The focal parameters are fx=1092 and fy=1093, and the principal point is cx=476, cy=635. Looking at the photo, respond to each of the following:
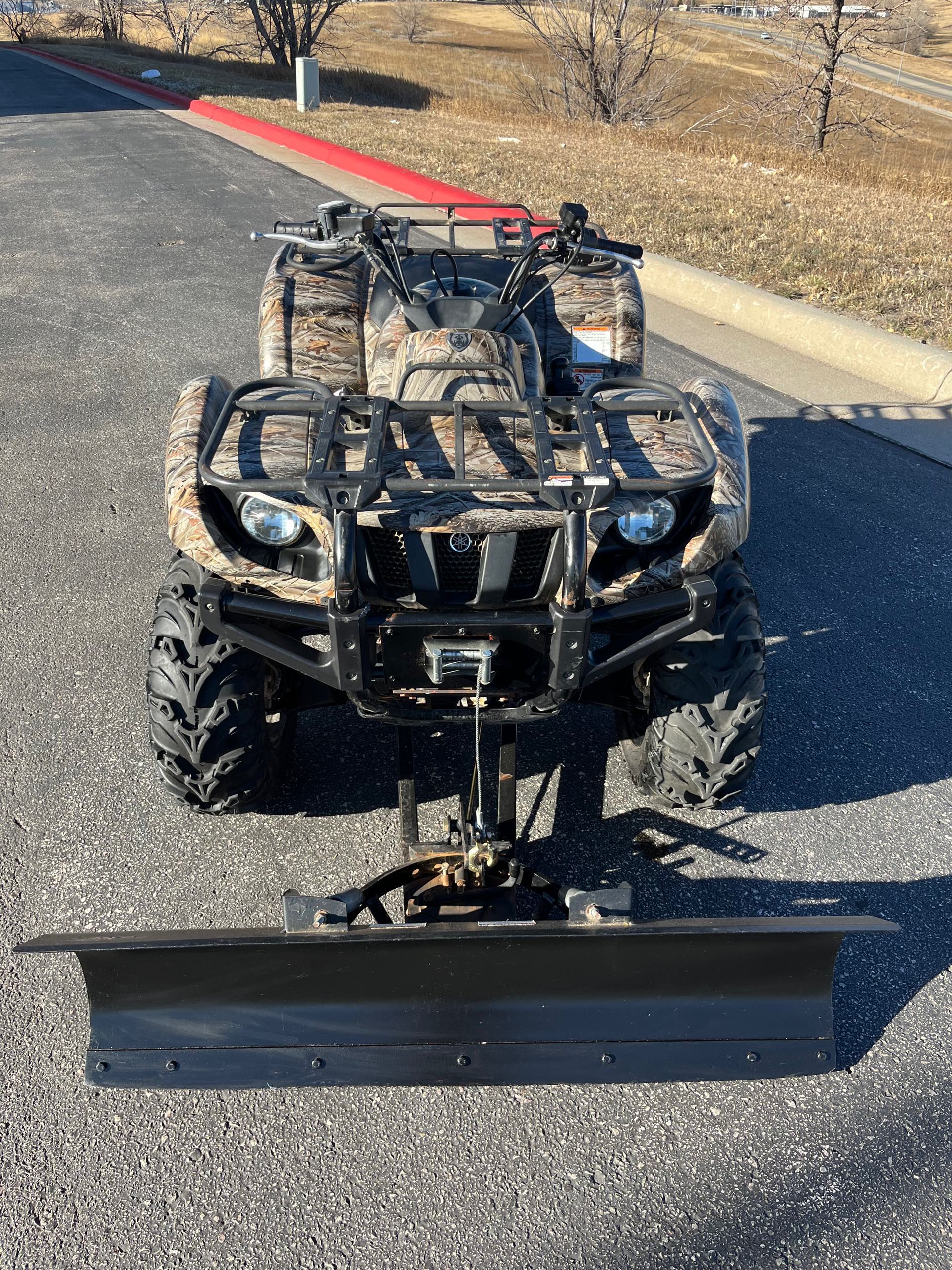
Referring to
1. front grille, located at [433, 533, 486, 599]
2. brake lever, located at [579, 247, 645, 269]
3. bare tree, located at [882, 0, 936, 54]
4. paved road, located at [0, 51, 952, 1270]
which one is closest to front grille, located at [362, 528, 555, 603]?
front grille, located at [433, 533, 486, 599]

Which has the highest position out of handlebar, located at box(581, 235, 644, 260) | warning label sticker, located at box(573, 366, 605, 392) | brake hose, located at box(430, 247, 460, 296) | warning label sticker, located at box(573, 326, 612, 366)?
handlebar, located at box(581, 235, 644, 260)

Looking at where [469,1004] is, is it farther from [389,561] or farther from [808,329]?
[808,329]

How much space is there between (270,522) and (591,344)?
2.45m

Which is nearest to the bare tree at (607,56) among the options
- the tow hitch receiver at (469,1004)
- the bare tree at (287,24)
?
the bare tree at (287,24)

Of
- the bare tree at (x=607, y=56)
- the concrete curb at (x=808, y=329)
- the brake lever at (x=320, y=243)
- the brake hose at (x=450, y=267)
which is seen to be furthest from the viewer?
the bare tree at (x=607, y=56)

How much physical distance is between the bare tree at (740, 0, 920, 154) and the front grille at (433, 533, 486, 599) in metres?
15.9

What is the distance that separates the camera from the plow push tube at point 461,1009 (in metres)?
2.62

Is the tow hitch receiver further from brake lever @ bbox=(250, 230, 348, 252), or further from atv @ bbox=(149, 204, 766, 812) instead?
brake lever @ bbox=(250, 230, 348, 252)

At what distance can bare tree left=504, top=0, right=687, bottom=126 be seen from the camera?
20016 millimetres

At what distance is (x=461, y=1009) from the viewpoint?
105 inches

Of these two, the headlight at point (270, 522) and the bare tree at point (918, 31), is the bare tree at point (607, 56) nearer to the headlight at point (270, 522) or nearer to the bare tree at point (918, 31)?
the headlight at point (270, 522)

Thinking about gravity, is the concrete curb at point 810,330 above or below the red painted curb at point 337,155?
Answer: below

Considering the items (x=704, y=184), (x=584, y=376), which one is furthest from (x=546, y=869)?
(x=704, y=184)

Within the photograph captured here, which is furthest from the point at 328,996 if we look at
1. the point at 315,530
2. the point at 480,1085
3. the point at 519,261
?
the point at 519,261
